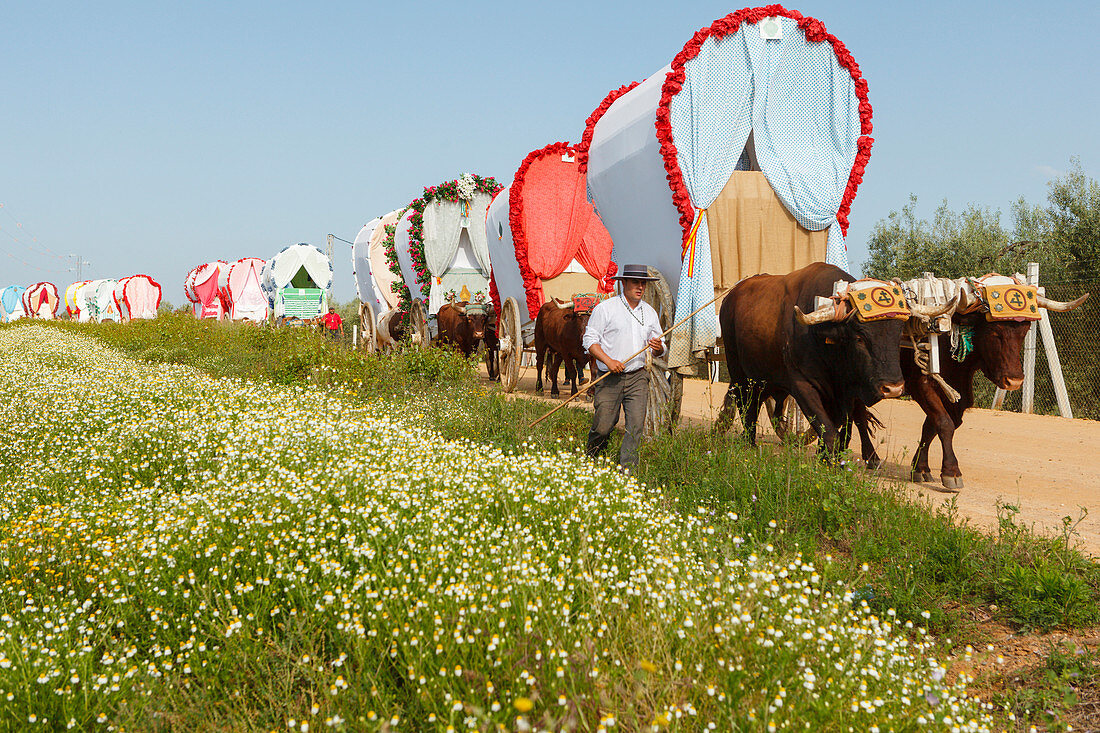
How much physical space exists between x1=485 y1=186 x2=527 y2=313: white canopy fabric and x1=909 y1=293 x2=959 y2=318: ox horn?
7325 millimetres

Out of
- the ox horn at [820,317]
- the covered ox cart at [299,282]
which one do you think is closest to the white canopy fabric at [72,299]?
the covered ox cart at [299,282]

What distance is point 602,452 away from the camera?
658 cm

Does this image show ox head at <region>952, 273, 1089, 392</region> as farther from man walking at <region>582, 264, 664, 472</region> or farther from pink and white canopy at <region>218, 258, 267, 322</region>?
pink and white canopy at <region>218, 258, 267, 322</region>

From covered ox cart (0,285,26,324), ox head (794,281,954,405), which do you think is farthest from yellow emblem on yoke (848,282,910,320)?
covered ox cart (0,285,26,324)

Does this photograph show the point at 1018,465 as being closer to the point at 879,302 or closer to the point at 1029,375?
the point at 879,302

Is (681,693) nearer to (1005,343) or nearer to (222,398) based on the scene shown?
(1005,343)

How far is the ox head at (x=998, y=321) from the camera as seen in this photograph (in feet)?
20.6

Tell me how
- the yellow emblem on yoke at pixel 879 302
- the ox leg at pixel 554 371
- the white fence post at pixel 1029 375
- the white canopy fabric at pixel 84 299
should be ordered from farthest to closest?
the white canopy fabric at pixel 84 299
the ox leg at pixel 554 371
the white fence post at pixel 1029 375
the yellow emblem on yoke at pixel 879 302

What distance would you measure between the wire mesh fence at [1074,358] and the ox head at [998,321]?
6.97 metres

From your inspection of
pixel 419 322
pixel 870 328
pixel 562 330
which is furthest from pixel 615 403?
pixel 419 322

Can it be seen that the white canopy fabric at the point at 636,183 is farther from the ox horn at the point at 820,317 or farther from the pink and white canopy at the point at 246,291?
the pink and white canopy at the point at 246,291

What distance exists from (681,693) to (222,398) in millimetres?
6661

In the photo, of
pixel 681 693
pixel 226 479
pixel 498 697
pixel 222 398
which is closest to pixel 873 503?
pixel 681 693

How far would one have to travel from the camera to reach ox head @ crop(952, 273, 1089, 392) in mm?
6293
